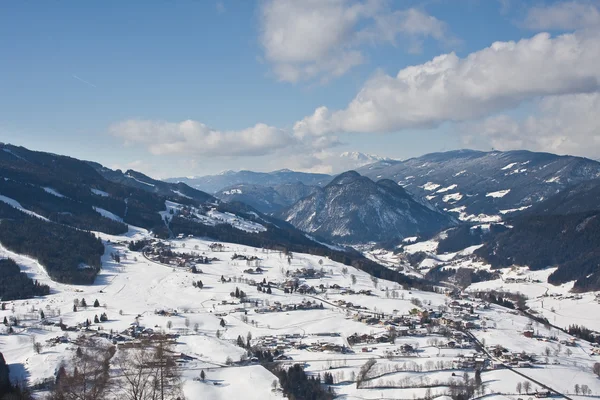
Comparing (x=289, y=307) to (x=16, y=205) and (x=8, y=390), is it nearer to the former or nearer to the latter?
(x=8, y=390)

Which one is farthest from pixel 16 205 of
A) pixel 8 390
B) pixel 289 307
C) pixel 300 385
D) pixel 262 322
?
pixel 300 385

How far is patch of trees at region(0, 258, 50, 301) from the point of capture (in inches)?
4769

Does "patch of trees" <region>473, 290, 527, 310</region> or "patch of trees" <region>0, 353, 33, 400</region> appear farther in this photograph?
"patch of trees" <region>473, 290, 527, 310</region>

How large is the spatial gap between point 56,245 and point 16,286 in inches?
1237

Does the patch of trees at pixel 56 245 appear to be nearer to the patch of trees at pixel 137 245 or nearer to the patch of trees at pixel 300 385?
the patch of trees at pixel 137 245

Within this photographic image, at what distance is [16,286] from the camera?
410 ft

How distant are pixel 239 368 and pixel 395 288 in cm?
7652

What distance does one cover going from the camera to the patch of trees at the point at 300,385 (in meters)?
67.4

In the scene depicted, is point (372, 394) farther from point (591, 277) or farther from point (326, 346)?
point (591, 277)

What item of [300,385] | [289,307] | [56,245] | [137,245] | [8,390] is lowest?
[300,385]

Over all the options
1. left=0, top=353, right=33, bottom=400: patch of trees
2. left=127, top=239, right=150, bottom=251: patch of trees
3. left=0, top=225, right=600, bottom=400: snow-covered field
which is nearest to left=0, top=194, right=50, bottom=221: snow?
left=127, top=239, right=150, bottom=251: patch of trees

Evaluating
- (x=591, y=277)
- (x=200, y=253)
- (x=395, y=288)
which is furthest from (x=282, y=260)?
(x=591, y=277)

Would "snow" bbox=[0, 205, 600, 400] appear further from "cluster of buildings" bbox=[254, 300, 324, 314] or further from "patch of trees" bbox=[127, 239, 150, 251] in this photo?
"patch of trees" bbox=[127, 239, 150, 251]

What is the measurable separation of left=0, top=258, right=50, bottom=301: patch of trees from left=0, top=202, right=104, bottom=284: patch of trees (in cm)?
760
